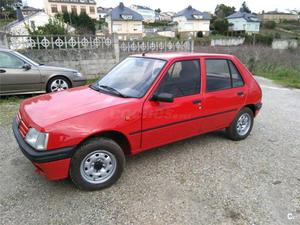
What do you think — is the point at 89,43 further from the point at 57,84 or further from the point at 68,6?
the point at 68,6

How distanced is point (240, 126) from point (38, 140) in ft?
11.4

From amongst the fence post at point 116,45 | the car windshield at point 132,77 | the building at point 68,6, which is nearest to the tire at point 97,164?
the car windshield at point 132,77

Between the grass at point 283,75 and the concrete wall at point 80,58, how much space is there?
771cm

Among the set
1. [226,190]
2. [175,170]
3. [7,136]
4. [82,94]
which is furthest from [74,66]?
[226,190]

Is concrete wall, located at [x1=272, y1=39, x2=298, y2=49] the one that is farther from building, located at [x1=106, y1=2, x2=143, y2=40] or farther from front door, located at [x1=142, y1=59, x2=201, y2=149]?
front door, located at [x1=142, y1=59, x2=201, y2=149]

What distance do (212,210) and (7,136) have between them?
395 centimetres

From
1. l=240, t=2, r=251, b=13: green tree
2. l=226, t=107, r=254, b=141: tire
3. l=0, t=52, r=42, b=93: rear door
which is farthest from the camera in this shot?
l=240, t=2, r=251, b=13: green tree

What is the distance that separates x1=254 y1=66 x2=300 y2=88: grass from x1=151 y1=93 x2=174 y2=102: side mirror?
30.7 feet

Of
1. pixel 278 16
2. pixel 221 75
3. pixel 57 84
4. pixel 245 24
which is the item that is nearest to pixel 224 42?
pixel 57 84

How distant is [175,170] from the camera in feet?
11.9

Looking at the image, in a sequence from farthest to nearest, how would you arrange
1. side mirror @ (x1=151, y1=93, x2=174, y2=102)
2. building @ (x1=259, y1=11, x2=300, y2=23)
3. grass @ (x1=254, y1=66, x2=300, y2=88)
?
building @ (x1=259, y1=11, x2=300, y2=23) < grass @ (x1=254, y1=66, x2=300, y2=88) < side mirror @ (x1=151, y1=93, x2=174, y2=102)

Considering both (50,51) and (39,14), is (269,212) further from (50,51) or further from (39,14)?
(39,14)

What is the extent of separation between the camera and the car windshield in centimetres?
341

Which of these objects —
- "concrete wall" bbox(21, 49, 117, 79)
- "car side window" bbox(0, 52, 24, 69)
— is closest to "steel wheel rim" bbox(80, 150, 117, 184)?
"car side window" bbox(0, 52, 24, 69)
